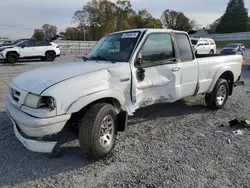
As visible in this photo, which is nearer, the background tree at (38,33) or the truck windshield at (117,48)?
the truck windshield at (117,48)

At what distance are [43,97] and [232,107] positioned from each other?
4933mm

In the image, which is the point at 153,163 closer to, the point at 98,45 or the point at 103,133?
the point at 103,133

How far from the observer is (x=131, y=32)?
4.36 metres

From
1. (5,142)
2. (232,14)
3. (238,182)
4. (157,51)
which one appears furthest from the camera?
(232,14)

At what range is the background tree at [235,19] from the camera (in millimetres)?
72938

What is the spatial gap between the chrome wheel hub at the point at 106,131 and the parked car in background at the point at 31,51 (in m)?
14.8

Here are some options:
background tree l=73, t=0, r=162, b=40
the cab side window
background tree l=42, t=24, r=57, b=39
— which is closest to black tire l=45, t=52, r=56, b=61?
the cab side window

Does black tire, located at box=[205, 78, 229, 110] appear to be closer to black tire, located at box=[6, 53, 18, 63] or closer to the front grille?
the front grille


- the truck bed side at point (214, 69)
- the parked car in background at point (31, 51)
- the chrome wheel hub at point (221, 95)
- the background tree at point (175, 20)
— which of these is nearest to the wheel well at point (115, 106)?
the truck bed side at point (214, 69)

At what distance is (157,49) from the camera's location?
14.1ft

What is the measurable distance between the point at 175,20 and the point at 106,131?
4061 inches

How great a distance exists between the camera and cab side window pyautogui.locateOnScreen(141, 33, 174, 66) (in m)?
4.05

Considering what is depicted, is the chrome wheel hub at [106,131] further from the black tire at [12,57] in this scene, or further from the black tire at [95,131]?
the black tire at [12,57]

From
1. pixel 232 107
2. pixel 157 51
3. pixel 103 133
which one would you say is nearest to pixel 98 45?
pixel 157 51
